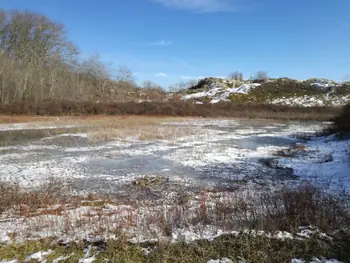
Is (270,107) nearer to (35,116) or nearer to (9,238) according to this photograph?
(35,116)

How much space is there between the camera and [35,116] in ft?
128

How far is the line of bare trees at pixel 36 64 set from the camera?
43.0 metres

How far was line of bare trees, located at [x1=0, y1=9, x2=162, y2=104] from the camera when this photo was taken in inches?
1694

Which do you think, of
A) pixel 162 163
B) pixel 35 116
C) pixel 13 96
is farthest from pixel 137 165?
pixel 13 96

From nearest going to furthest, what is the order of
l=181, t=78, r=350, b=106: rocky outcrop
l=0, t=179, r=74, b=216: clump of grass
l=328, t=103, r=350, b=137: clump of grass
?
l=0, t=179, r=74, b=216: clump of grass
l=328, t=103, r=350, b=137: clump of grass
l=181, t=78, r=350, b=106: rocky outcrop

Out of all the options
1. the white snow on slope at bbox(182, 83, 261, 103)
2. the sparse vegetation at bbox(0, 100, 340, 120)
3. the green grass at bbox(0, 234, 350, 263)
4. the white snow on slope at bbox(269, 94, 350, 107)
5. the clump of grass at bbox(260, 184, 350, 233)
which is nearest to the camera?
the green grass at bbox(0, 234, 350, 263)

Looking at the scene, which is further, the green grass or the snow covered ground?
the snow covered ground

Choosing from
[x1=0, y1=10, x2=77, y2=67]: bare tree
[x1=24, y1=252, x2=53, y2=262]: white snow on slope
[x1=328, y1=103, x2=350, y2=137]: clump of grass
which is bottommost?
[x1=24, y1=252, x2=53, y2=262]: white snow on slope

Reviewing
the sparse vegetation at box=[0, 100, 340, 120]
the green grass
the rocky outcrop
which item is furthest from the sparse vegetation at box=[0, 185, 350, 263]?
the rocky outcrop

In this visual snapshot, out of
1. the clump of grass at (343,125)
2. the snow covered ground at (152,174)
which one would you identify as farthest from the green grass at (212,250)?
the clump of grass at (343,125)

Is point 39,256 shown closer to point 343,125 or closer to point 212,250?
point 212,250

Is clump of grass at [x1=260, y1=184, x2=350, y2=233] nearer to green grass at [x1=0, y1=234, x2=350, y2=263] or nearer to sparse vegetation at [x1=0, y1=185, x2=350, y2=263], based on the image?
sparse vegetation at [x1=0, y1=185, x2=350, y2=263]

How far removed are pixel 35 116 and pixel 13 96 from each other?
6923 millimetres

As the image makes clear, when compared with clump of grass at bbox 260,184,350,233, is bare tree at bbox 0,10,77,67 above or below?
above
